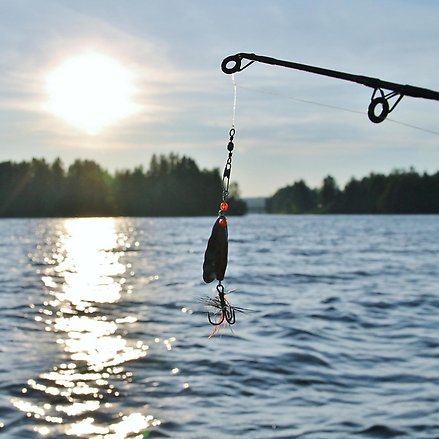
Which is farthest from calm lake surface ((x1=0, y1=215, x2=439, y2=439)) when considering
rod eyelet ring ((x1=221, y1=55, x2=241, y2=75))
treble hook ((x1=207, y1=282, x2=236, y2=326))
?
rod eyelet ring ((x1=221, y1=55, x2=241, y2=75))

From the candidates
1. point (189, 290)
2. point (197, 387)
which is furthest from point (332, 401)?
point (189, 290)

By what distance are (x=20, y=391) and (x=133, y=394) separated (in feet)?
6.94

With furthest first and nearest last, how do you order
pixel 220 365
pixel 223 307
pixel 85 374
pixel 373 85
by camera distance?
pixel 220 365, pixel 85 374, pixel 223 307, pixel 373 85

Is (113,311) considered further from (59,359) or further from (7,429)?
(7,429)

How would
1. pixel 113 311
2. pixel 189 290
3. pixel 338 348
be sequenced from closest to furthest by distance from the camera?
pixel 338 348
pixel 113 311
pixel 189 290

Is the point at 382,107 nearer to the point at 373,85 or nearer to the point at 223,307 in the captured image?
the point at 373,85

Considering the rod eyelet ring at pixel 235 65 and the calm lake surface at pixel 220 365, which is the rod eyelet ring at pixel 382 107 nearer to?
the rod eyelet ring at pixel 235 65

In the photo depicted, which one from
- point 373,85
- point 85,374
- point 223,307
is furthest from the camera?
point 85,374

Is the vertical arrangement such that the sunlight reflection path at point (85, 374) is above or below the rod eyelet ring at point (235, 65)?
below

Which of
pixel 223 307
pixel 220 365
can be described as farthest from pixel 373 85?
pixel 220 365

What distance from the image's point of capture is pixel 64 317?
2461 cm

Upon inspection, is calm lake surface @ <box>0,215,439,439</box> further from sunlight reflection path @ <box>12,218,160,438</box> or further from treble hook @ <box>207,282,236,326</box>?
treble hook @ <box>207,282,236,326</box>

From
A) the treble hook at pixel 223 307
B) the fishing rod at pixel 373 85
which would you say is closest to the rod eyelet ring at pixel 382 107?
the fishing rod at pixel 373 85

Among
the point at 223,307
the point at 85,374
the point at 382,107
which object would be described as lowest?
the point at 85,374
